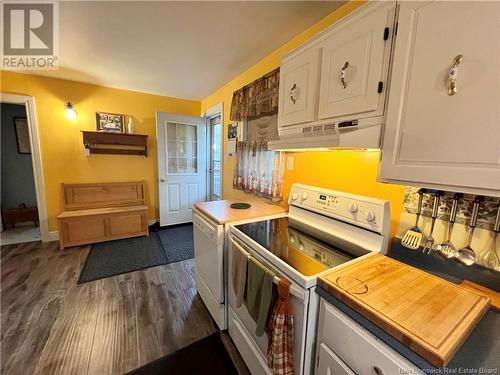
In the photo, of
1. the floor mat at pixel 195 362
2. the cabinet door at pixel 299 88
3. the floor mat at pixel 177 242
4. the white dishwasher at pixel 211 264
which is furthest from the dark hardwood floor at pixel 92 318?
the cabinet door at pixel 299 88

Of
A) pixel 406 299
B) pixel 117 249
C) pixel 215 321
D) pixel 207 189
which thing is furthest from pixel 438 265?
pixel 207 189

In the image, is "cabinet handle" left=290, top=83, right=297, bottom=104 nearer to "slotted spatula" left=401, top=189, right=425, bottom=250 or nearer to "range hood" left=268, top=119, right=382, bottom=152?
"range hood" left=268, top=119, right=382, bottom=152

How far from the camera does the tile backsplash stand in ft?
2.85

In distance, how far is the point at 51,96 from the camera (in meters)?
3.03

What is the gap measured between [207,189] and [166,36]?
2.80 meters

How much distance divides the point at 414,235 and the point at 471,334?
1.52 feet

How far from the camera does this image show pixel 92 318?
Result: 1.80 m

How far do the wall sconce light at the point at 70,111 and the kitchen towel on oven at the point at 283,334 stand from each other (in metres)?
3.82

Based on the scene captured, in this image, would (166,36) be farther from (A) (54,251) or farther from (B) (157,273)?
(A) (54,251)

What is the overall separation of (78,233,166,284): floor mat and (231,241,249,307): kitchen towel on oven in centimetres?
171

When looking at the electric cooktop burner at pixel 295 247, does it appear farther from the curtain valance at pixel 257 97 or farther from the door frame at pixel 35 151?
A: the door frame at pixel 35 151

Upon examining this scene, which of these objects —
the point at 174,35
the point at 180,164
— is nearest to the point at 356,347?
the point at 174,35

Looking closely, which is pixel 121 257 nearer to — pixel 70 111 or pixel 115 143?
pixel 115 143

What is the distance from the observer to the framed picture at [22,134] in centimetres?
378
